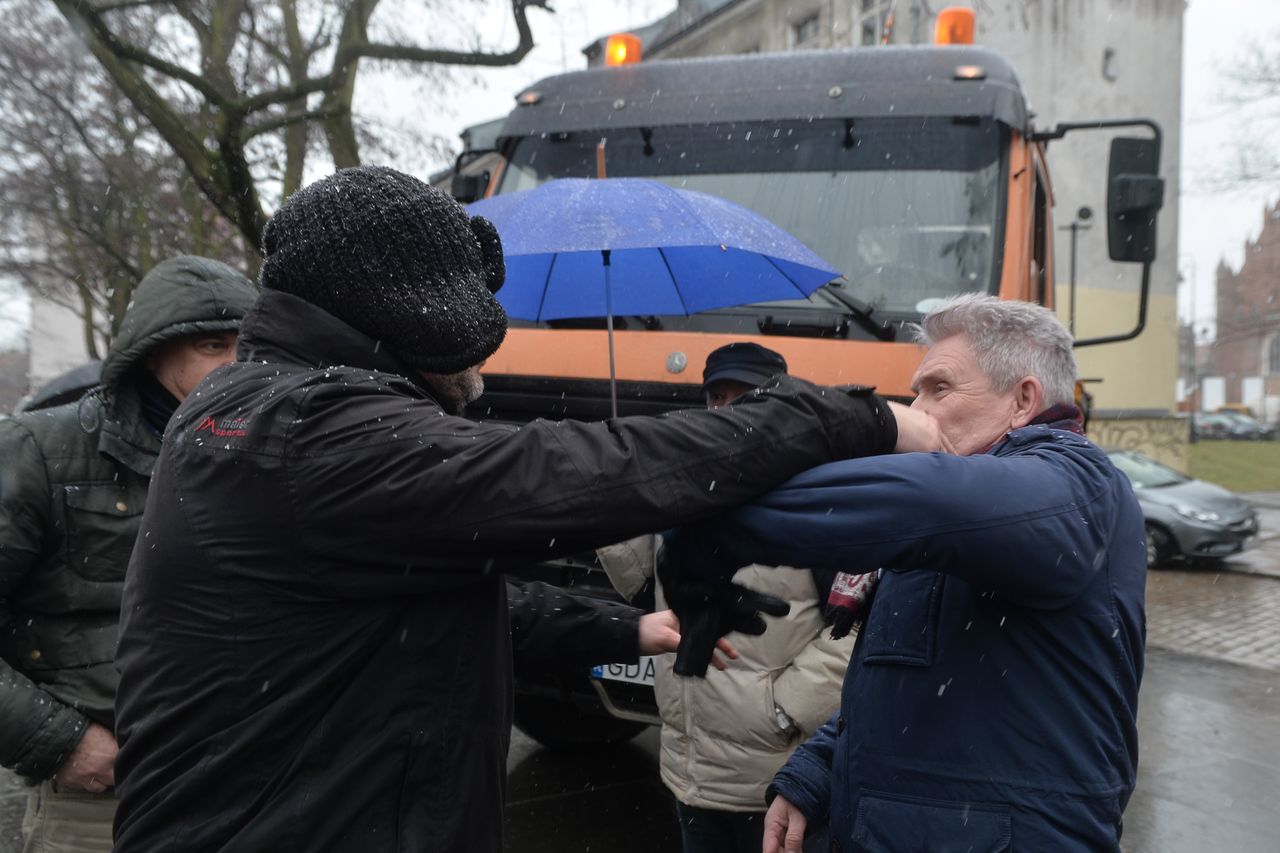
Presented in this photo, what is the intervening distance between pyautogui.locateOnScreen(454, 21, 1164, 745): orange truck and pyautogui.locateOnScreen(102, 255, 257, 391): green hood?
1.63 meters

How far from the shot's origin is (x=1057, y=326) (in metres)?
1.76

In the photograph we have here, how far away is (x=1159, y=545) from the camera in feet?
37.8

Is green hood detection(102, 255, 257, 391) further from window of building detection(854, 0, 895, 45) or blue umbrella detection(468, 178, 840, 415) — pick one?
window of building detection(854, 0, 895, 45)

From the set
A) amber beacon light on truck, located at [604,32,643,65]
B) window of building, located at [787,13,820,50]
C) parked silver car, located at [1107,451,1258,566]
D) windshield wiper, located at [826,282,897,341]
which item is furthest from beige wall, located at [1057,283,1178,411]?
windshield wiper, located at [826,282,897,341]

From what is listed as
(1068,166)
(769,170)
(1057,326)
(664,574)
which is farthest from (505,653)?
(1068,166)

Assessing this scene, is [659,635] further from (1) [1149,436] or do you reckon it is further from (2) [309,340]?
(1) [1149,436]

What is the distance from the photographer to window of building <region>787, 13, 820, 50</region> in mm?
24766

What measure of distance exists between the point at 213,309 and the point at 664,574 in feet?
5.26

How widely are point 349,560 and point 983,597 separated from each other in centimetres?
93

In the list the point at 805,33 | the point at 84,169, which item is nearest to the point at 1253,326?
the point at 805,33

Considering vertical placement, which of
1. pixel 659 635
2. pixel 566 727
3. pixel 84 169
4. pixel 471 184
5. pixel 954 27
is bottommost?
pixel 566 727

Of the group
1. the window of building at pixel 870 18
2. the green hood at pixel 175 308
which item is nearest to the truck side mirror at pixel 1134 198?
the green hood at pixel 175 308

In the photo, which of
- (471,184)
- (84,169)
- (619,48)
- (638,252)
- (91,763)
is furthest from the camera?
(84,169)

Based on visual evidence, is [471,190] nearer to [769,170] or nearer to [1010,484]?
[769,170]
